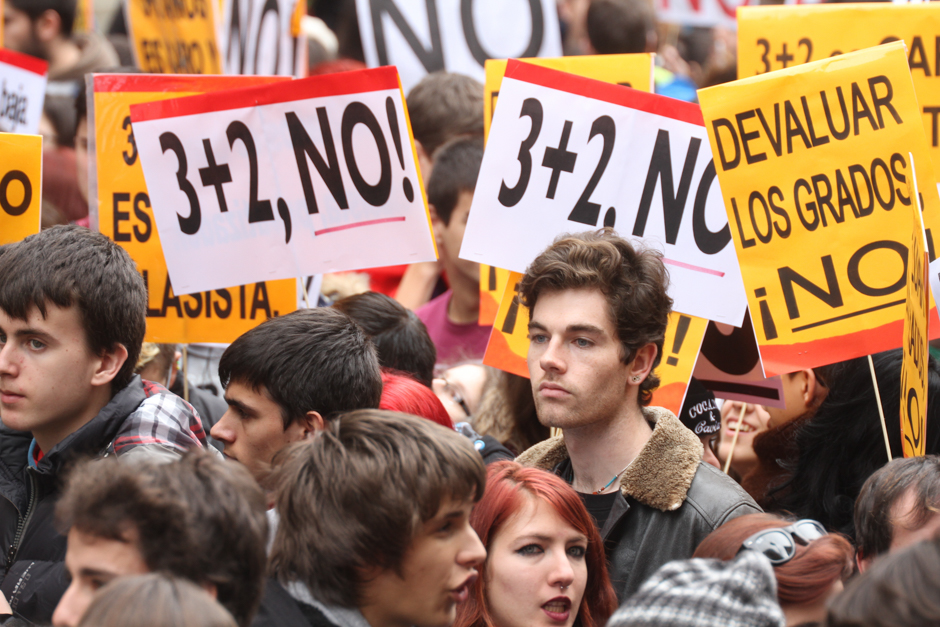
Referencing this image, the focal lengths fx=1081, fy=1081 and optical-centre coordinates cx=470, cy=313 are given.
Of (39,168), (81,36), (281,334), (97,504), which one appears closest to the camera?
(97,504)

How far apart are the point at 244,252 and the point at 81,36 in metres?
4.33

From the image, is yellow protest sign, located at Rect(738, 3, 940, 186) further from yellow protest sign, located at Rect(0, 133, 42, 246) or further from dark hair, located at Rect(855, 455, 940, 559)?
yellow protest sign, located at Rect(0, 133, 42, 246)

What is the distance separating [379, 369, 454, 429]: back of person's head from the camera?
141 inches

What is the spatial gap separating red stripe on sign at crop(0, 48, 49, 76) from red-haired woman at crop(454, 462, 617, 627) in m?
3.45

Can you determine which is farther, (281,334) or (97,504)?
(281,334)

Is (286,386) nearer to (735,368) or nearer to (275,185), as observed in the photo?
(275,185)

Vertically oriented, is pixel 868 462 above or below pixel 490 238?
below

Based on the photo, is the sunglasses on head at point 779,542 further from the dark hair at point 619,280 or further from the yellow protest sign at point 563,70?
the yellow protest sign at point 563,70

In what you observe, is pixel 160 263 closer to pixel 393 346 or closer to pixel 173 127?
pixel 173 127

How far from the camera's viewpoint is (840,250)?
3.71m

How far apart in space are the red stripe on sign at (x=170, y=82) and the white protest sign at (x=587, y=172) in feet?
3.35

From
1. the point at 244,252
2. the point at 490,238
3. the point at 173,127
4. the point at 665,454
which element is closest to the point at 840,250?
the point at 665,454

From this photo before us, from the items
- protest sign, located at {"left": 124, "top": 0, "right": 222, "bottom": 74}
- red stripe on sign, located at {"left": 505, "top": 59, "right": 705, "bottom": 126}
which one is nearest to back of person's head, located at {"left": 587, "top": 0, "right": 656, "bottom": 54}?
protest sign, located at {"left": 124, "top": 0, "right": 222, "bottom": 74}

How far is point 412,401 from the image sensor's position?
3.62 m
